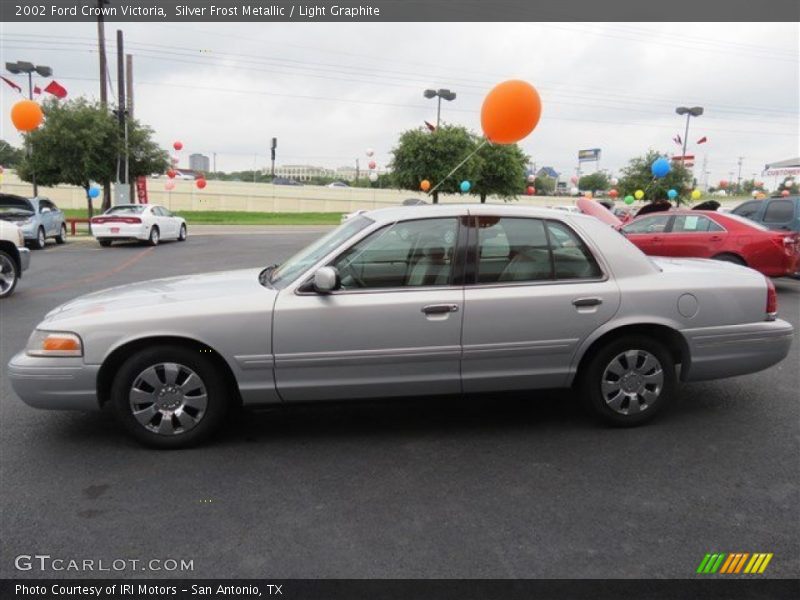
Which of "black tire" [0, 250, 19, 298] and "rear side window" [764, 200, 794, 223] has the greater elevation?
"rear side window" [764, 200, 794, 223]

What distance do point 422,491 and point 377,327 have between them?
1.03 m

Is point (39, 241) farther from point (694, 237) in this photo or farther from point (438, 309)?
point (438, 309)

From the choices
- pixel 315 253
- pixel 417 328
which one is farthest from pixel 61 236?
pixel 417 328

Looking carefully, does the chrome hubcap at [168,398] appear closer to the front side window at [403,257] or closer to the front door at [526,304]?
the front side window at [403,257]

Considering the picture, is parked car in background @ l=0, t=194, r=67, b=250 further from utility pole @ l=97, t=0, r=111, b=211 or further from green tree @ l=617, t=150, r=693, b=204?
green tree @ l=617, t=150, r=693, b=204

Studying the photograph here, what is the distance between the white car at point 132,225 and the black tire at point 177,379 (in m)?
17.3

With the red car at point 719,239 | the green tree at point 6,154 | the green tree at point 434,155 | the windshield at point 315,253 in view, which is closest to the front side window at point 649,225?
the red car at point 719,239

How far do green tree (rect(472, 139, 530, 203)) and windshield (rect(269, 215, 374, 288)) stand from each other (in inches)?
1277

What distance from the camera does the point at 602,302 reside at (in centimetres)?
405

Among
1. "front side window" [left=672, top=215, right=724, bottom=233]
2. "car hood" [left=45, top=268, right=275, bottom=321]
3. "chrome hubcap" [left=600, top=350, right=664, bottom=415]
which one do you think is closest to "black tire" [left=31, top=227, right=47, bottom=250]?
"car hood" [left=45, top=268, right=275, bottom=321]

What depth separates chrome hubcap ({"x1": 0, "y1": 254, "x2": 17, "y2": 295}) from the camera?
9641 mm

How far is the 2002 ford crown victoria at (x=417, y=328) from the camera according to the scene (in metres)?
3.79

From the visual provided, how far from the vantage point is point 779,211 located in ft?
41.8

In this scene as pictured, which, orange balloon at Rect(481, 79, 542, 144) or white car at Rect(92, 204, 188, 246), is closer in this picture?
orange balloon at Rect(481, 79, 542, 144)
